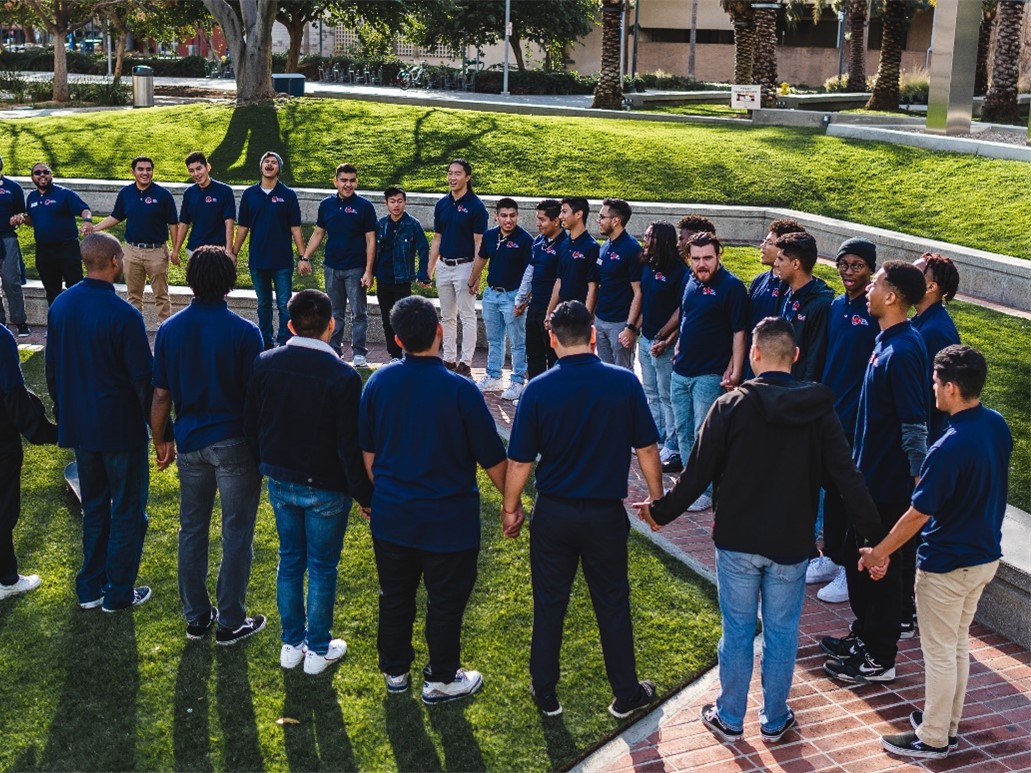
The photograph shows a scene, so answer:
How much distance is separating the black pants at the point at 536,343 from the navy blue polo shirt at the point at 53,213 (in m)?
5.08

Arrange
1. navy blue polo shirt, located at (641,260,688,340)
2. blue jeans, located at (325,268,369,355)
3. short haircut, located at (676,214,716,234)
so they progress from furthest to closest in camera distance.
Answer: blue jeans, located at (325,268,369,355) < navy blue polo shirt, located at (641,260,688,340) < short haircut, located at (676,214,716,234)

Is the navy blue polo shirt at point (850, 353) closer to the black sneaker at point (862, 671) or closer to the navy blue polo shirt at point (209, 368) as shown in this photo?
the black sneaker at point (862, 671)

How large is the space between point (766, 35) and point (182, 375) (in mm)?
25660

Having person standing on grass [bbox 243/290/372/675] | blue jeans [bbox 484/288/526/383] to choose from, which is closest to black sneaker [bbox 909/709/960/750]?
person standing on grass [bbox 243/290/372/675]

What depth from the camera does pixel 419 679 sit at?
5.89 metres

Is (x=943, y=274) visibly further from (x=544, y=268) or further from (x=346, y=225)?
(x=346, y=225)

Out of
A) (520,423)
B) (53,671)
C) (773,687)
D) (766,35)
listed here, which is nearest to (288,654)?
(53,671)

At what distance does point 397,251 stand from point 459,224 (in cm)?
64

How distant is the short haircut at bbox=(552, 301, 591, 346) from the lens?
17.2 ft

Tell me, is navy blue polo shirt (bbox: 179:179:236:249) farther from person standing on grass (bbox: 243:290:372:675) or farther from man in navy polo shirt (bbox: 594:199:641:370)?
person standing on grass (bbox: 243:290:372:675)

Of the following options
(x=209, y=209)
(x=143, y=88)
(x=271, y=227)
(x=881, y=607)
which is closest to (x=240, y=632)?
(x=881, y=607)

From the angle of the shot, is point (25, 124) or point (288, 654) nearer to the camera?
point (288, 654)

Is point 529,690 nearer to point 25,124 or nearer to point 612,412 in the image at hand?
point 612,412

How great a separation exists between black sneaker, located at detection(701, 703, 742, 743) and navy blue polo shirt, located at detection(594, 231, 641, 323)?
169 inches
